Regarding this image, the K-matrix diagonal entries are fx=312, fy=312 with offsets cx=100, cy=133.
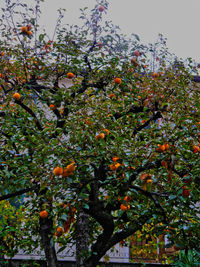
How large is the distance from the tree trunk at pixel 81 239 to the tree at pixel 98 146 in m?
0.05

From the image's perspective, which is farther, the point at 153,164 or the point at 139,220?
the point at 139,220

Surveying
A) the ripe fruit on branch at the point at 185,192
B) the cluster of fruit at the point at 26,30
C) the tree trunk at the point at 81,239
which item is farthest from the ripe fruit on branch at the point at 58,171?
the cluster of fruit at the point at 26,30

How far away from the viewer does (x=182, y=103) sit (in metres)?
5.62

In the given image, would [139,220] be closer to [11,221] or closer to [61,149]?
[61,149]

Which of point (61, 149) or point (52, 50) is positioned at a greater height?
point (52, 50)

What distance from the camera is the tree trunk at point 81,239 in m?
4.88

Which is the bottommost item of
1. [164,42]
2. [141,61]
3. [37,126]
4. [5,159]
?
[5,159]

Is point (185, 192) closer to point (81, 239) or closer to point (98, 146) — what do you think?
point (98, 146)

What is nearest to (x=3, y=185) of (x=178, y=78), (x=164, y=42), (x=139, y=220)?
(x=139, y=220)

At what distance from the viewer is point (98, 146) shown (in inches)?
165

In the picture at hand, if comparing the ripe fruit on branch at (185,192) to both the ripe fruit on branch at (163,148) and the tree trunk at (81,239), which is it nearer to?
the ripe fruit on branch at (163,148)

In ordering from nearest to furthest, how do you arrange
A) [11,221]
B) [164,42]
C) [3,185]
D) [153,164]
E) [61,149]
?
[61,149] < [153,164] < [3,185] < [164,42] < [11,221]

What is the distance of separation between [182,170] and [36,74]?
310 cm

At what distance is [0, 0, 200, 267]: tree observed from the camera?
3828 millimetres
